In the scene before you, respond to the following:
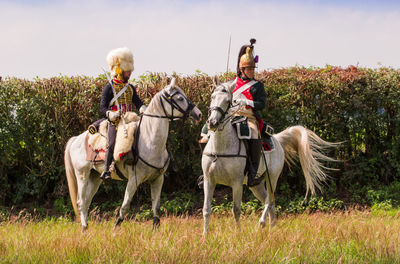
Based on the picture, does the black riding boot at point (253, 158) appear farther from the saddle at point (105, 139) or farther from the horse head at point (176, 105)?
the saddle at point (105, 139)

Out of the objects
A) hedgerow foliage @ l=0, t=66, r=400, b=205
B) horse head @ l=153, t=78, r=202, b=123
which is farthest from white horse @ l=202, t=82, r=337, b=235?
hedgerow foliage @ l=0, t=66, r=400, b=205

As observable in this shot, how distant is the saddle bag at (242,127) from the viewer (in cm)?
653

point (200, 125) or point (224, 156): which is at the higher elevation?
point (200, 125)

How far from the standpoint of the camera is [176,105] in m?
6.50

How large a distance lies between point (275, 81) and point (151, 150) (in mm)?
4417

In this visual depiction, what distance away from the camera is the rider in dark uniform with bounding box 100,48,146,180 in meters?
6.91

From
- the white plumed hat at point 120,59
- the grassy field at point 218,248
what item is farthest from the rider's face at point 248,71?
the grassy field at point 218,248

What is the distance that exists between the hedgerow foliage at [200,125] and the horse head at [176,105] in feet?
10.1

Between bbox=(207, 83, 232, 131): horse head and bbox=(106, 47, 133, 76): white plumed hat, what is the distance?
67.1 inches

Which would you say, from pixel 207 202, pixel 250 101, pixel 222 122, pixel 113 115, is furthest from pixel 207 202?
pixel 113 115

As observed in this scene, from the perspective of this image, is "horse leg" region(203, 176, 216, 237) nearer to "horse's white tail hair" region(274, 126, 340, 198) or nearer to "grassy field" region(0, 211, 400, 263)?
"grassy field" region(0, 211, 400, 263)

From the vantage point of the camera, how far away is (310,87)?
10.1 m

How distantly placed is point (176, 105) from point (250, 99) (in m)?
1.14

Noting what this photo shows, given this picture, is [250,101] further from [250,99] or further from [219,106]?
[219,106]
